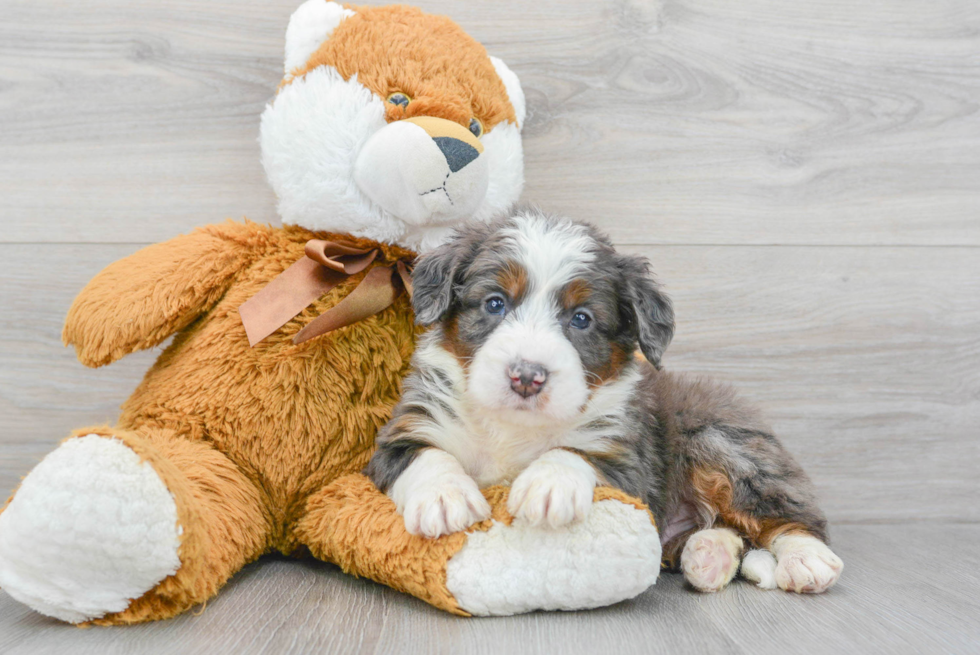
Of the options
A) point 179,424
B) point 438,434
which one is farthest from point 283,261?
point 438,434

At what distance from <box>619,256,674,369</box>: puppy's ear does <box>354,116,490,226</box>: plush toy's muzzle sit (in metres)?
0.44

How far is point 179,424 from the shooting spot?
1775 millimetres

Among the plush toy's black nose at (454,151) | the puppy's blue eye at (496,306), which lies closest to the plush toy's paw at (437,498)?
the puppy's blue eye at (496,306)

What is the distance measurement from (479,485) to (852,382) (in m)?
1.55

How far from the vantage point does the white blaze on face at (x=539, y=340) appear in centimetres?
149

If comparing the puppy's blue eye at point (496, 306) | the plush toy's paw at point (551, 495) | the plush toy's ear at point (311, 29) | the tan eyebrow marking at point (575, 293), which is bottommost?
the plush toy's paw at point (551, 495)

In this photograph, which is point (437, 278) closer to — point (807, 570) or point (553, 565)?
point (553, 565)

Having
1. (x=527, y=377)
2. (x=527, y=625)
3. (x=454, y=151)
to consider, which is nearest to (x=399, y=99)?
(x=454, y=151)

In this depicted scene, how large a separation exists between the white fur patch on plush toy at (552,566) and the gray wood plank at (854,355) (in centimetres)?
115

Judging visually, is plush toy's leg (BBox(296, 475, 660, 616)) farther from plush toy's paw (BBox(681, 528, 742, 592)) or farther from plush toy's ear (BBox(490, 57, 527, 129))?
plush toy's ear (BBox(490, 57, 527, 129))

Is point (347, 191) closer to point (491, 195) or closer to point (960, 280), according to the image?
point (491, 195)

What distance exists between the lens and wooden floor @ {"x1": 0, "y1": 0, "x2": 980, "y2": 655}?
2.35 meters

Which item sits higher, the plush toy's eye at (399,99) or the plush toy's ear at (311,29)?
the plush toy's ear at (311,29)

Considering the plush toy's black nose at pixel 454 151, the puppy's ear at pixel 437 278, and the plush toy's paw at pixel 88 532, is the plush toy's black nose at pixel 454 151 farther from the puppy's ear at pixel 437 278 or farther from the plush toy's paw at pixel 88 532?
the plush toy's paw at pixel 88 532
